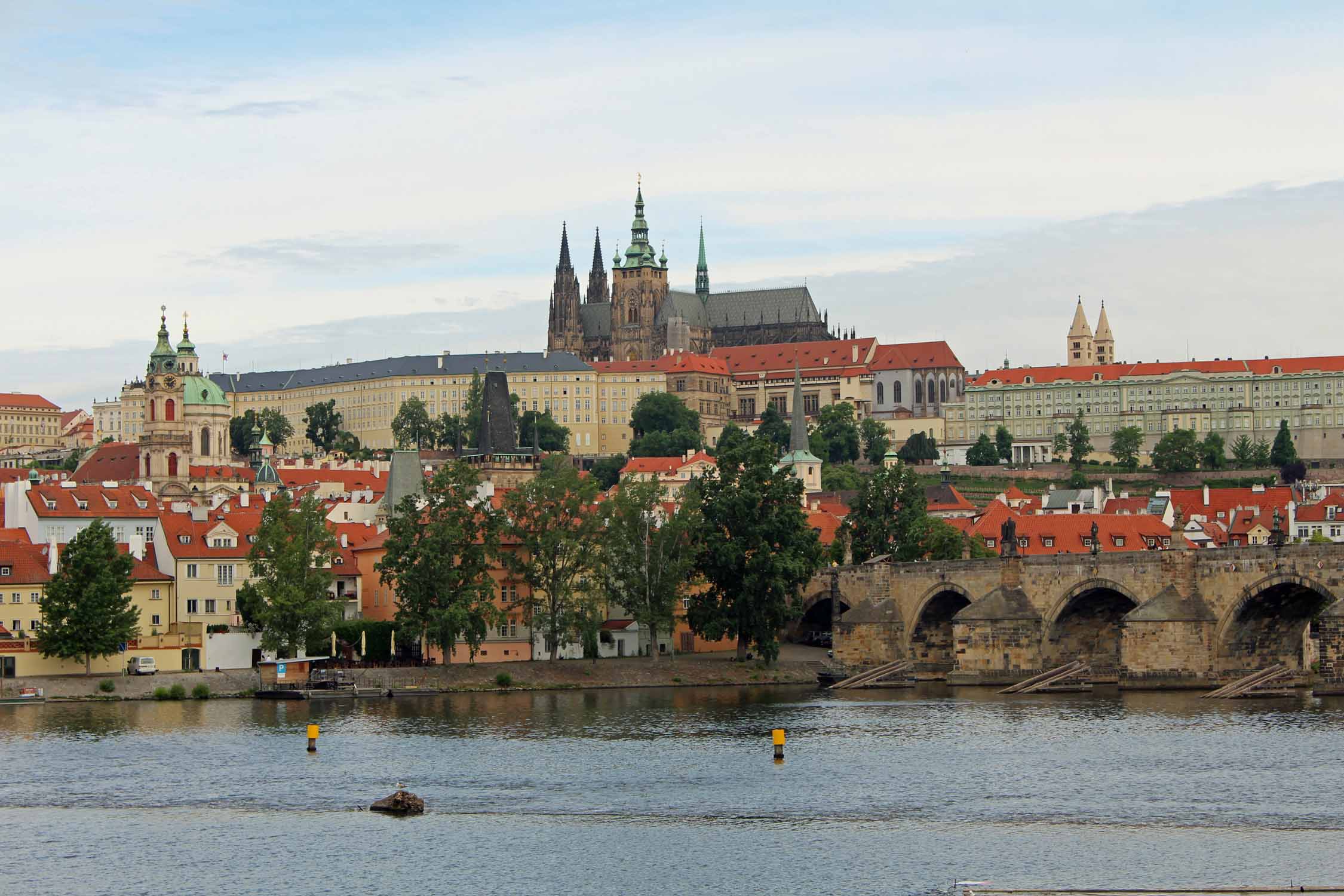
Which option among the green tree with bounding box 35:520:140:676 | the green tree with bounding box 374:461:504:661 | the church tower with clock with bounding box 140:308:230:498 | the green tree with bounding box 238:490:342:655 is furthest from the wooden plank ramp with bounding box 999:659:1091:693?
the church tower with clock with bounding box 140:308:230:498

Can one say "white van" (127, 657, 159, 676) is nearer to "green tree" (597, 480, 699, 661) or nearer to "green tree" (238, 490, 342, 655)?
"green tree" (238, 490, 342, 655)

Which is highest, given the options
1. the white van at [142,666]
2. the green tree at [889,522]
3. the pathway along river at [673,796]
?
the green tree at [889,522]

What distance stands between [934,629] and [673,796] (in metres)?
35.9

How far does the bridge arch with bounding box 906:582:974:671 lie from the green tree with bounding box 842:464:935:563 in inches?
407

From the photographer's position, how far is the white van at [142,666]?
265 feet

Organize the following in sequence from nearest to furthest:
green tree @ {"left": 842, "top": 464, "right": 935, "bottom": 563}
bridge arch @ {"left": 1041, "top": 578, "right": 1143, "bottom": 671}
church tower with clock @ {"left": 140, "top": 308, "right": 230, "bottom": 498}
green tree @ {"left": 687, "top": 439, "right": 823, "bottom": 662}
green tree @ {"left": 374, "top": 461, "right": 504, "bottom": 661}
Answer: bridge arch @ {"left": 1041, "top": 578, "right": 1143, "bottom": 671}
green tree @ {"left": 374, "top": 461, "right": 504, "bottom": 661}
green tree @ {"left": 687, "top": 439, "right": 823, "bottom": 662}
green tree @ {"left": 842, "top": 464, "right": 935, "bottom": 563}
church tower with clock @ {"left": 140, "top": 308, "right": 230, "bottom": 498}

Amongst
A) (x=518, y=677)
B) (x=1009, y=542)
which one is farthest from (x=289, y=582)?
(x=1009, y=542)

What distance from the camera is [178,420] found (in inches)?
7283

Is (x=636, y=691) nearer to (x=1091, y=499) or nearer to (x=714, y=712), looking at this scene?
(x=714, y=712)

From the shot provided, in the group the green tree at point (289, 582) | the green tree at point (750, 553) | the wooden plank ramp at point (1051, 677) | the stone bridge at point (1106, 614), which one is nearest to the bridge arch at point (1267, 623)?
the stone bridge at point (1106, 614)

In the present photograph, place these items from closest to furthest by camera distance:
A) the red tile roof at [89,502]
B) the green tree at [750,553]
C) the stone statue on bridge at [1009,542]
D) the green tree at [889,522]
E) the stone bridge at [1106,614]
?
the stone bridge at [1106,614] → the stone statue on bridge at [1009,542] → the green tree at [750,553] → the red tile roof at [89,502] → the green tree at [889,522]

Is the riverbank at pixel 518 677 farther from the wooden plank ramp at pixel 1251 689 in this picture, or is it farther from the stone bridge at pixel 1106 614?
the wooden plank ramp at pixel 1251 689

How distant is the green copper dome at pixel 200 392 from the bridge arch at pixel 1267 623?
4875 inches

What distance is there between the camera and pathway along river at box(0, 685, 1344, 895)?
4741 cm
